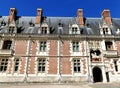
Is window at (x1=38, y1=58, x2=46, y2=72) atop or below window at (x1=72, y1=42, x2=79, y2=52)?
below

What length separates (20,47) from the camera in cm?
1845

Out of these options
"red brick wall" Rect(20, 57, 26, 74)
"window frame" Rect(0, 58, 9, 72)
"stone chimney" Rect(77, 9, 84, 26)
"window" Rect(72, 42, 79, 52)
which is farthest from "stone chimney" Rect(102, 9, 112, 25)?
"window frame" Rect(0, 58, 9, 72)

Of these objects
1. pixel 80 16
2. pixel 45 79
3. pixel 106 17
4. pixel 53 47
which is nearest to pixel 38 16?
pixel 53 47

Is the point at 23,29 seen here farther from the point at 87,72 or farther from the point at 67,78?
the point at 87,72

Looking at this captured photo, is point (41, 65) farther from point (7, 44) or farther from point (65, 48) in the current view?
point (7, 44)

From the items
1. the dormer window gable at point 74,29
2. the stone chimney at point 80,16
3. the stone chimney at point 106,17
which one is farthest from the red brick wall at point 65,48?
the stone chimney at point 106,17

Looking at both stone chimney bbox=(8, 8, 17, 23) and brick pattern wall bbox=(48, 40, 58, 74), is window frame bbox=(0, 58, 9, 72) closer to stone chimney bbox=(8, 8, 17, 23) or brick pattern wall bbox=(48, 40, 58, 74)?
brick pattern wall bbox=(48, 40, 58, 74)

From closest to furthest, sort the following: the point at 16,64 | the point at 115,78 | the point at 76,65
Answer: the point at 115,78 → the point at 16,64 → the point at 76,65

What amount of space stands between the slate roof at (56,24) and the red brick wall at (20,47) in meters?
1.89

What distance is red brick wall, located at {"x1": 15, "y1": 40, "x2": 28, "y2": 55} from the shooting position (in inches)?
716

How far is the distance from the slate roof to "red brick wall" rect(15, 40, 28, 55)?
6.20ft

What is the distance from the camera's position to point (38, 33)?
19172mm

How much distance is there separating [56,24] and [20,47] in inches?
267

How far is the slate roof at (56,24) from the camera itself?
20219 mm
